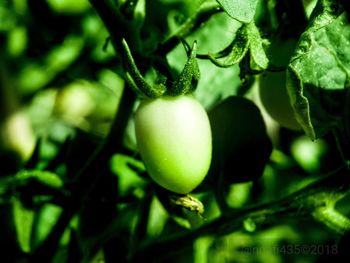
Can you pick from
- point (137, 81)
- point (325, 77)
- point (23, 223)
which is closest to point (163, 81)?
point (137, 81)

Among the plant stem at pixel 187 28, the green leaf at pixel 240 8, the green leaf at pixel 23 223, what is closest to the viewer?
the green leaf at pixel 240 8

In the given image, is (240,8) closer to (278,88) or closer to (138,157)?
(278,88)

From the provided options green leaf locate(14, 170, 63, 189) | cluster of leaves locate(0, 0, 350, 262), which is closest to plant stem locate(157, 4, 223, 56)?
cluster of leaves locate(0, 0, 350, 262)

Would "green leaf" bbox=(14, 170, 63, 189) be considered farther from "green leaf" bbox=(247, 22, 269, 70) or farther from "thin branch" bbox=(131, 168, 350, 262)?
"green leaf" bbox=(247, 22, 269, 70)

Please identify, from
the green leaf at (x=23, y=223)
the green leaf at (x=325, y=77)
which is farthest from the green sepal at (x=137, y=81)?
the green leaf at (x=23, y=223)

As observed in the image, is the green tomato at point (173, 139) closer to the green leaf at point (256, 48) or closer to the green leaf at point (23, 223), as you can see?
the green leaf at point (256, 48)

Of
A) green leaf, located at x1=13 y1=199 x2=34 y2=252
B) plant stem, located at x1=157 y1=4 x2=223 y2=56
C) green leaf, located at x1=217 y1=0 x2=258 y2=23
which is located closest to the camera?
green leaf, located at x1=217 y1=0 x2=258 y2=23

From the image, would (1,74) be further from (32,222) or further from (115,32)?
(115,32)

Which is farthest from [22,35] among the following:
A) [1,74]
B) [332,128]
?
[332,128]
